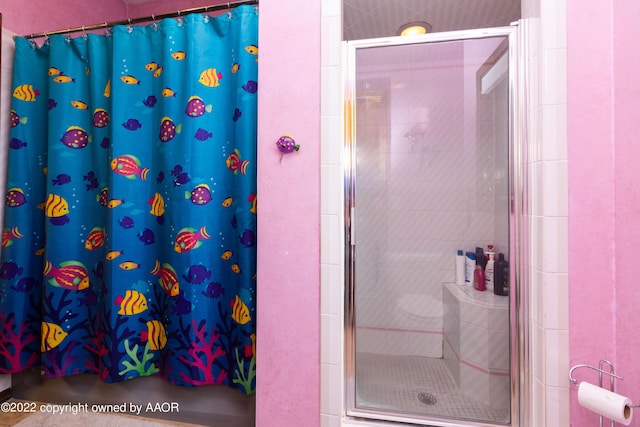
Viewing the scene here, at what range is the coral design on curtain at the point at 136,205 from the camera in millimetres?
1229

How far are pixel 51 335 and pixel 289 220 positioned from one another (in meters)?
1.30

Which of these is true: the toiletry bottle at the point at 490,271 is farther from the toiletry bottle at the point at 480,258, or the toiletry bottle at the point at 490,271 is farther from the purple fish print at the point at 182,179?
the purple fish print at the point at 182,179

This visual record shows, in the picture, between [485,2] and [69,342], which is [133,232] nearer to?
[69,342]

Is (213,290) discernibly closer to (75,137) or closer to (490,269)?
(75,137)

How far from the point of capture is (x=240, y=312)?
121 centimetres

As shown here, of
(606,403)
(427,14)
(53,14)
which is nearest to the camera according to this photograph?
(606,403)

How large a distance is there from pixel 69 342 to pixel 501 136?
6.94 ft

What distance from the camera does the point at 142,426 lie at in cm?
133

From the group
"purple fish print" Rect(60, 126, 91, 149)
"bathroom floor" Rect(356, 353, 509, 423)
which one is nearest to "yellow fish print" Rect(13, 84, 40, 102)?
"purple fish print" Rect(60, 126, 91, 149)

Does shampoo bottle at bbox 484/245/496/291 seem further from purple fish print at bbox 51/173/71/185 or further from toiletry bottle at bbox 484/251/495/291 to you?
purple fish print at bbox 51/173/71/185

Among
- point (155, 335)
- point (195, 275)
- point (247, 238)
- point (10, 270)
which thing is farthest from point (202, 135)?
point (10, 270)

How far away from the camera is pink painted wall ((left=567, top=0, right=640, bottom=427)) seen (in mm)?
889

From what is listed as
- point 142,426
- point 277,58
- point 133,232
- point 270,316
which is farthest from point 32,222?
point 277,58

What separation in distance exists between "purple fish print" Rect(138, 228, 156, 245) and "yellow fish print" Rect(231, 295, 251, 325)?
481 millimetres
